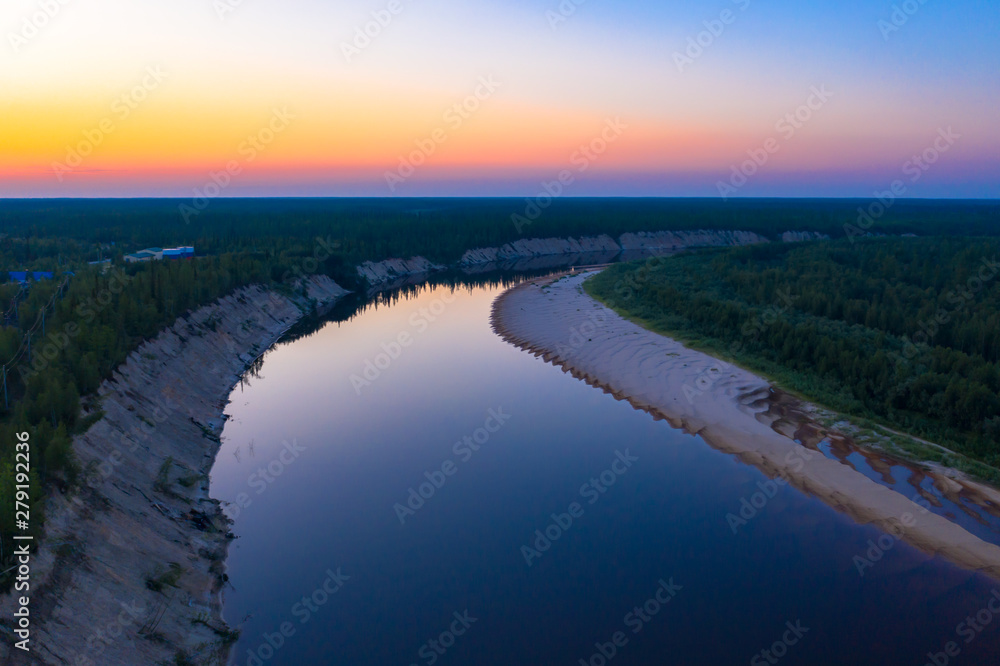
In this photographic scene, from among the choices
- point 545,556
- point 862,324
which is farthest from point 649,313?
point 545,556

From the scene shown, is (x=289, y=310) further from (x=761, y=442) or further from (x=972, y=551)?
(x=972, y=551)

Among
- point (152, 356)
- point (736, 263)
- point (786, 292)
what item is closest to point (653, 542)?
point (152, 356)

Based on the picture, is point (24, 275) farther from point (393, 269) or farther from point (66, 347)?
point (393, 269)

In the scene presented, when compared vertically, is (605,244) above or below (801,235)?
above

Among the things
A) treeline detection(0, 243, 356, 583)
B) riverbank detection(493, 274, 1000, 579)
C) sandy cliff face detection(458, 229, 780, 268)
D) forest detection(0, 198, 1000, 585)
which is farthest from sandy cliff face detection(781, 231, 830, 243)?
treeline detection(0, 243, 356, 583)

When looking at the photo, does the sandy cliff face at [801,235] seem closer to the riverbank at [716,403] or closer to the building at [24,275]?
the riverbank at [716,403]
